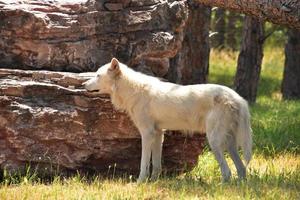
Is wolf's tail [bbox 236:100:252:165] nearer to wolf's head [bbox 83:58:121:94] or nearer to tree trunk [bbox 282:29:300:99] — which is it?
wolf's head [bbox 83:58:121:94]

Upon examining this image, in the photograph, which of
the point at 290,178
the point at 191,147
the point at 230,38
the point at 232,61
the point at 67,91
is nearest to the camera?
the point at 290,178

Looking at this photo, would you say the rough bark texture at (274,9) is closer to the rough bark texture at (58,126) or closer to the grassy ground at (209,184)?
the grassy ground at (209,184)

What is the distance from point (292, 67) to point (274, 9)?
12732 mm

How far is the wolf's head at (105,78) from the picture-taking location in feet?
29.7

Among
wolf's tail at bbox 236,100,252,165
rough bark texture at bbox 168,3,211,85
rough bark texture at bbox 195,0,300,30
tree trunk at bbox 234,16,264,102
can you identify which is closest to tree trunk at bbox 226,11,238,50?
tree trunk at bbox 234,16,264,102

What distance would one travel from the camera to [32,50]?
365 inches

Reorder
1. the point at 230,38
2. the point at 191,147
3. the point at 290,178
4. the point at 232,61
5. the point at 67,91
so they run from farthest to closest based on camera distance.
Answer: 1. the point at 230,38
2. the point at 232,61
3. the point at 191,147
4. the point at 67,91
5. the point at 290,178

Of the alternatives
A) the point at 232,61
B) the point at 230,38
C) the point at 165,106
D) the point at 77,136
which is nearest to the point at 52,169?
the point at 77,136

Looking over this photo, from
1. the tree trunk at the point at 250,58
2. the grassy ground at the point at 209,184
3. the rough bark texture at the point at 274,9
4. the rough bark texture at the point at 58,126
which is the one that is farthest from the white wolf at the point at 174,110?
the tree trunk at the point at 250,58

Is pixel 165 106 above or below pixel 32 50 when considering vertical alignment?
below

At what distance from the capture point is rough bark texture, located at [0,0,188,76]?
9195mm

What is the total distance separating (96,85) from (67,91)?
1.35 ft

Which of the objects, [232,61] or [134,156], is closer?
[134,156]

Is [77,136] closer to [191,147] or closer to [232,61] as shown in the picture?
[191,147]
